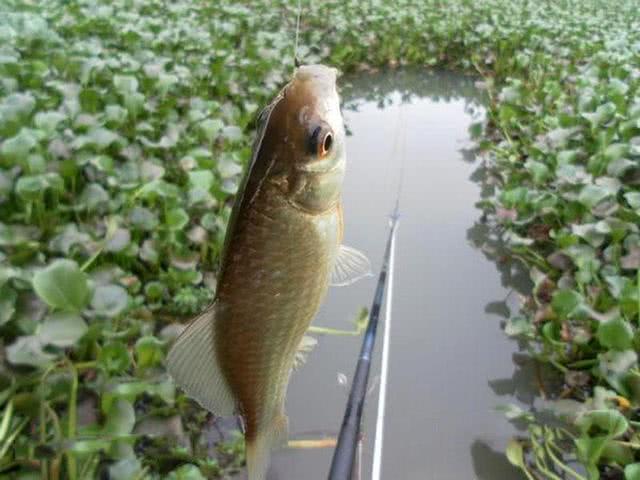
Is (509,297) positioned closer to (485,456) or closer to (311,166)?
(485,456)

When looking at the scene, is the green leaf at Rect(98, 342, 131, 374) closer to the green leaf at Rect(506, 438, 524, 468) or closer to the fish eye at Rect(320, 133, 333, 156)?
the green leaf at Rect(506, 438, 524, 468)

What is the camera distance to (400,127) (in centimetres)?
589

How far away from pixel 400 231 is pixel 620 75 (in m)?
2.61

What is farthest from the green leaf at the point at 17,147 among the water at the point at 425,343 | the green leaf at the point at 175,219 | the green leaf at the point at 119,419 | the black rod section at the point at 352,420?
the black rod section at the point at 352,420

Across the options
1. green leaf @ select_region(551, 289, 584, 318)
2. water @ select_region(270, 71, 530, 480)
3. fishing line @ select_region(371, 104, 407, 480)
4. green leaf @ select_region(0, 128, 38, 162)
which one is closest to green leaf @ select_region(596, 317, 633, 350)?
green leaf @ select_region(551, 289, 584, 318)

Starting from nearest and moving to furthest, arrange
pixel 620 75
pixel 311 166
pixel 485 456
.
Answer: pixel 311 166, pixel 485 456, pixel 620 75

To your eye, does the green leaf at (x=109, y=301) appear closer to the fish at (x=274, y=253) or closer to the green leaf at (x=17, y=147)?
the green leaf at (x=17, y=147)

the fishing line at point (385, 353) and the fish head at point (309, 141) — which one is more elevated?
the fish head at point (309, 141)

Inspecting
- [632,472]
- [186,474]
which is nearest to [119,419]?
[186,474]

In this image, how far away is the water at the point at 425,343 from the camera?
2455 mm

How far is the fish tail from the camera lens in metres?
0.87

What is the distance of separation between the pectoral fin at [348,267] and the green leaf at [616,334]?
1.73m

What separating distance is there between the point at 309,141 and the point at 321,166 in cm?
3

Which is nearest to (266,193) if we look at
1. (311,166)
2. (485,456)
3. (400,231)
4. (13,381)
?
(311,166)
